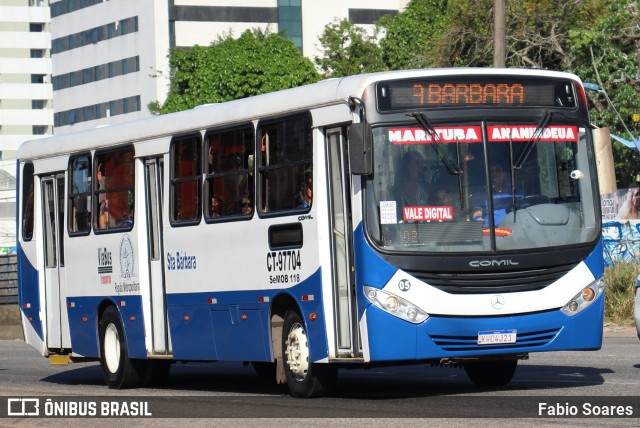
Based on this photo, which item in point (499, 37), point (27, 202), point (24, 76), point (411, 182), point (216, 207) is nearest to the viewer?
point (411, 182)

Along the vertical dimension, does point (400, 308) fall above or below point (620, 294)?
above

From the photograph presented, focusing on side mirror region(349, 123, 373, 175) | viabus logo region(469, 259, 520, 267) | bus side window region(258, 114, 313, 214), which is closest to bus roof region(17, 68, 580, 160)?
bus side window region(258, 114, 313, 214)

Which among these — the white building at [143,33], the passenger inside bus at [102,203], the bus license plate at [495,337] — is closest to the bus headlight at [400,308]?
the bus license plate at [495,337]

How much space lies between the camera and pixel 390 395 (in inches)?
606

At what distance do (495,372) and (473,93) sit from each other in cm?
307

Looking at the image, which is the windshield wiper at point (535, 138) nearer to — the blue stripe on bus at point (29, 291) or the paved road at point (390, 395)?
the paved road at point (390, 395)

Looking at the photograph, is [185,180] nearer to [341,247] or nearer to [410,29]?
[341,247]

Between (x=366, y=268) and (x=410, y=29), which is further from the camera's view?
(x=410, y=29)

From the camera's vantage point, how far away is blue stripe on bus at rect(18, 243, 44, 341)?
20859mm

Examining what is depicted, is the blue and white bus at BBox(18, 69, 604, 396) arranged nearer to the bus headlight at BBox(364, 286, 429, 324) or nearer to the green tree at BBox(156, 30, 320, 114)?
the bus headlight at BBox(364, 286, 429, 324)

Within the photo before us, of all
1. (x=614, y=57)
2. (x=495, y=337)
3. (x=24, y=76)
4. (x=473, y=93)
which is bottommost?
(x=495, y=337)

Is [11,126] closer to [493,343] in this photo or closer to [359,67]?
[359,67]

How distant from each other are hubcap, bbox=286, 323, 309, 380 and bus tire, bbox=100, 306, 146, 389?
396 centimetres

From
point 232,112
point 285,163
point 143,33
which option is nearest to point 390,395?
point 285,163
